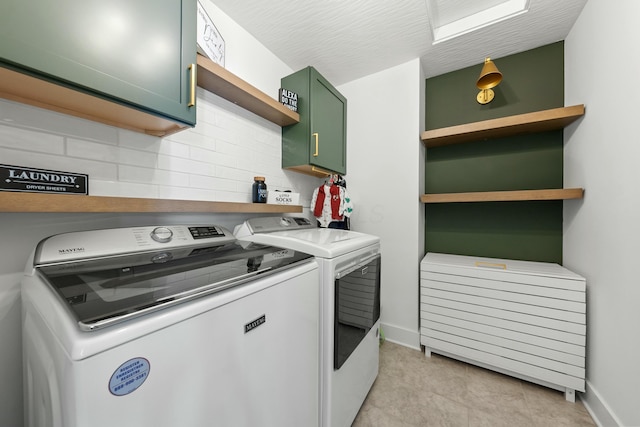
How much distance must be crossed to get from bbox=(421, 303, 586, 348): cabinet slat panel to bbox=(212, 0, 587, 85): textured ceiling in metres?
2.27

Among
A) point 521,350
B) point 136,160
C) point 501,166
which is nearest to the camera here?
point 136,160

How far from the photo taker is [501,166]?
2146 mm

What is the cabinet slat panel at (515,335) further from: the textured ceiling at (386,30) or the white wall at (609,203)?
the textured ceiling at (386,30)

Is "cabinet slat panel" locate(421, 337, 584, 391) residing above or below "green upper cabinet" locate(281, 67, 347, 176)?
below

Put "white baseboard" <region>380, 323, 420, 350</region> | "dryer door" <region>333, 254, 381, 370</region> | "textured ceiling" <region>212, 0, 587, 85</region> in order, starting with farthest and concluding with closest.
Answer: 1. "white baseboard" <region>380, 323, 420, 350</region>
2. "textured ceiling" <region>212, 0, 587, 85</region>
3. "dryer door" <region>333, 254, 381, 370</region>

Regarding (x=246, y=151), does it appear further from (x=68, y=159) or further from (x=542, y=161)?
(x=542, y=161)

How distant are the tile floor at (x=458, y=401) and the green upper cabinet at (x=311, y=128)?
1.83m

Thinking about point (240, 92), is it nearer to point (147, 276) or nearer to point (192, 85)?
point (192, 85)

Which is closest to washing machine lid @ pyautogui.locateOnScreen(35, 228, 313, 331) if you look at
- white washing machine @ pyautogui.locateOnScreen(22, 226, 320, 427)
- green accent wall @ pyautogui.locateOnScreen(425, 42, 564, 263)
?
white washing machine @ pyautogui.locateOnScreen(22, 226, 320, 427)

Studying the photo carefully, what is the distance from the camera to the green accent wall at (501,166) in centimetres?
197

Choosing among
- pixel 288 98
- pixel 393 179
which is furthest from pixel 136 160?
pixel 393 179

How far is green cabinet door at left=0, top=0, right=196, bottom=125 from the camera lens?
0.68 meters

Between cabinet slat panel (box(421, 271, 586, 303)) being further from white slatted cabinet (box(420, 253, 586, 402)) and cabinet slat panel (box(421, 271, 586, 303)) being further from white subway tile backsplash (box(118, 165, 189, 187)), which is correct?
white subway tile backsplash (box(118, 165, 189, 187))

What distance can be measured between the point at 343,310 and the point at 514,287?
4.58 ft
